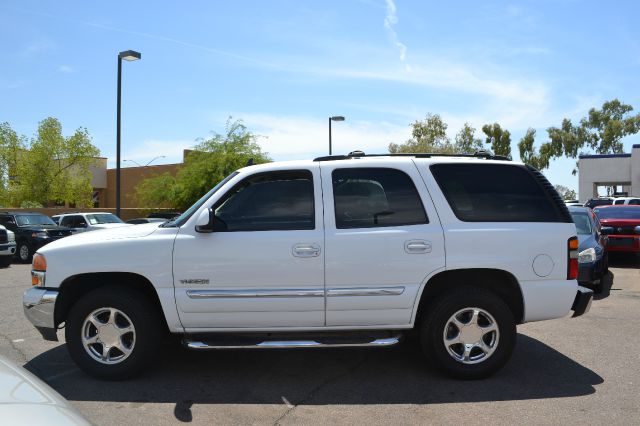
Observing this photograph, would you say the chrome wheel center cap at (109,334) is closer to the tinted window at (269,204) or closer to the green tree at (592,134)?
the tinted window at (269,204)

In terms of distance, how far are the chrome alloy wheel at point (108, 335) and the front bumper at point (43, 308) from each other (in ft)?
1.00

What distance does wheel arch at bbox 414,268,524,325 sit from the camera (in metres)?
5.09

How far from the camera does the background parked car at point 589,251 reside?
8953 mm

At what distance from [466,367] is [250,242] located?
219 centimetres

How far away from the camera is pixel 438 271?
16.1 feet

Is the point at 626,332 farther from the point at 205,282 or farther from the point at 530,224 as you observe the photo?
the point at 205,282

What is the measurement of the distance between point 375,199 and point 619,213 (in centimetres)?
1154

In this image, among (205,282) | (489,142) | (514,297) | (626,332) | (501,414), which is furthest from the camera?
(489,142)

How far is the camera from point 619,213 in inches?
562

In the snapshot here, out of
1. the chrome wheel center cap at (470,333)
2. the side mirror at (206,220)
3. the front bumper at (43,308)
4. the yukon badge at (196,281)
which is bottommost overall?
the chrome wheel center cap at (470,333)

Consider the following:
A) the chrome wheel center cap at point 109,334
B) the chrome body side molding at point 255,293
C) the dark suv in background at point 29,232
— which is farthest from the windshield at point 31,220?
the chrome body side molding at point 255,293

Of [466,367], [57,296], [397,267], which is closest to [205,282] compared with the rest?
[57,296]

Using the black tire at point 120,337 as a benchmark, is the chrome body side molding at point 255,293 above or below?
above

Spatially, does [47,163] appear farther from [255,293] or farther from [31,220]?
[255,293]
